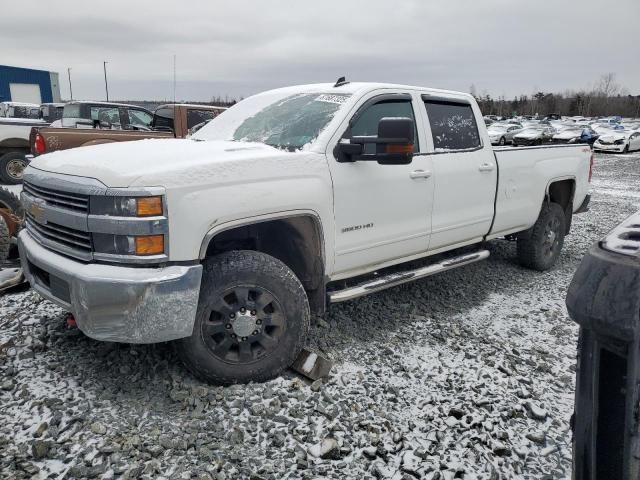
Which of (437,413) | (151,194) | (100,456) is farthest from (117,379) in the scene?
(437,413)

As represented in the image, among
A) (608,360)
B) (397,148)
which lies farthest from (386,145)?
(608,360)

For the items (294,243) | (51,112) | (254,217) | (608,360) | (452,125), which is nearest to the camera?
(608,360)

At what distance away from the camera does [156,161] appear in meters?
2.72

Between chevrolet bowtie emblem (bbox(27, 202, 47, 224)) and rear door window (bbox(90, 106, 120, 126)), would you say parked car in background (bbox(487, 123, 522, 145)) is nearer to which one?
rear door window (bbox(90, 106, 120, 126))

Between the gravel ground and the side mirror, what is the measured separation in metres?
1.39

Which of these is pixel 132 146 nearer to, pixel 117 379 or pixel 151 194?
pixel 151 194

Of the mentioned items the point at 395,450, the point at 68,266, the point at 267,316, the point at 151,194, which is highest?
the point at 151,194

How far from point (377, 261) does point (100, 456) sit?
7.22 ft

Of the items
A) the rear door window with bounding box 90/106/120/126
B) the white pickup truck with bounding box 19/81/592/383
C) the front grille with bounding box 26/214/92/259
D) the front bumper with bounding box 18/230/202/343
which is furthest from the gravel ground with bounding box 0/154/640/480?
the rear door window with bounding box 90/106/120/126

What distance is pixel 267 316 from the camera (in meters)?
2.98

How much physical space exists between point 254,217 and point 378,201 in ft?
3.47

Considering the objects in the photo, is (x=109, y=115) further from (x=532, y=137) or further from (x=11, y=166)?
(x=532, y=137)

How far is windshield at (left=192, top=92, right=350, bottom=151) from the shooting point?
11.3 ft

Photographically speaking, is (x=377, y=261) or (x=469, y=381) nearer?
(x=469, y=381)
